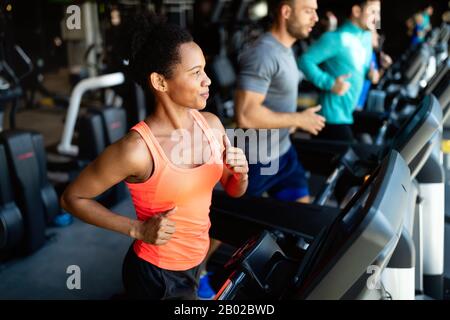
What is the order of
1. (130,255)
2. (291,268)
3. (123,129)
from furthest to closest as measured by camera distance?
(123,129) < (130,255) < (291,268)


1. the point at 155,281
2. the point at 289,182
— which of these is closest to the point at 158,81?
the point at 155,281

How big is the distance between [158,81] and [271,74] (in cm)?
97

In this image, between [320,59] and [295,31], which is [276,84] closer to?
[295,31]

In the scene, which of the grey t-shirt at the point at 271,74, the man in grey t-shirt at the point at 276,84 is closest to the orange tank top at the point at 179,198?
the man in grey t-shirt at the point at 276,84

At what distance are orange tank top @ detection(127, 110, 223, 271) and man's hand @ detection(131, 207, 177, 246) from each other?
74 millimetres

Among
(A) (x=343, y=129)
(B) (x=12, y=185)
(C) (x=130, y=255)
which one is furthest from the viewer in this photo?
(A) (x=343, y=129)

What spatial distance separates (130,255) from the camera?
4.54ft

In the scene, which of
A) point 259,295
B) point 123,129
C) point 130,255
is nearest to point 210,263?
point 130,255

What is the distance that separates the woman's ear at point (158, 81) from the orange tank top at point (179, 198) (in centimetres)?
11

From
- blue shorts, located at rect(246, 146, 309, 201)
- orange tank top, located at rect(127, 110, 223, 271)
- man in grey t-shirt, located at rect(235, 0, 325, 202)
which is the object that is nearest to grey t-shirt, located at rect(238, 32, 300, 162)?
man in grey t-shirt, located at rect(235, 0, 325, 202)

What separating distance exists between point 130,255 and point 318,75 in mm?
1692

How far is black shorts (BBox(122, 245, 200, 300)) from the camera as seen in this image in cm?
134
